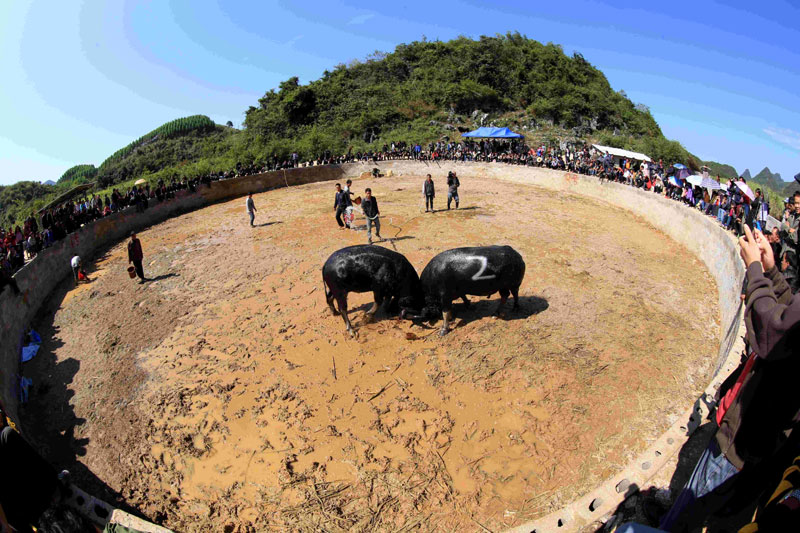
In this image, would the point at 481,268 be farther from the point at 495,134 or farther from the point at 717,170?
the point at 717,170

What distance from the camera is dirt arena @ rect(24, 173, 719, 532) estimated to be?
5.91 m

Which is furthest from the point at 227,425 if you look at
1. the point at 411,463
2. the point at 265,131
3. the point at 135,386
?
the point at 265,131

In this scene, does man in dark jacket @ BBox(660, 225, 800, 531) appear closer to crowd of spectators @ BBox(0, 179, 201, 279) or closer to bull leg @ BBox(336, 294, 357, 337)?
bull leg @ BBox(336, 294, 357, 337)

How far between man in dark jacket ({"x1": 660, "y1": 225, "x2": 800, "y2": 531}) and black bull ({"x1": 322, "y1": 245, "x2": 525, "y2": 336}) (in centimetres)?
569

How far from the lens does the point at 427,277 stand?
9.23 meters

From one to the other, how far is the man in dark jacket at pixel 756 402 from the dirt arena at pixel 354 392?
2.74 meters

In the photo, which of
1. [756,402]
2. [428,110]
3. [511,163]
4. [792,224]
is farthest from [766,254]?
[428,110]

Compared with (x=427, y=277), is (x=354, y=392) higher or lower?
lower

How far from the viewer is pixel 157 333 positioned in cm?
998

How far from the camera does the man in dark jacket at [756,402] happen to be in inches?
101

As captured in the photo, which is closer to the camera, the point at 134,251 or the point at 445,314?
the point at 445,314

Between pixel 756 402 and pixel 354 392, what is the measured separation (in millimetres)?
5730

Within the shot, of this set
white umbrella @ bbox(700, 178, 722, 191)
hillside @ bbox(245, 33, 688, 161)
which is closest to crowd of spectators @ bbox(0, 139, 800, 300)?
white umbrella @ bbox(700, 178, 722, 191)

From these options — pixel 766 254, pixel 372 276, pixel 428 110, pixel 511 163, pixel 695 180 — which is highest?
pixel 428 110
